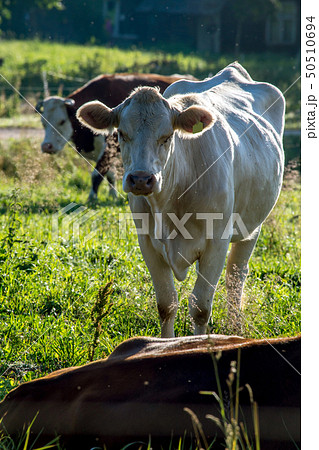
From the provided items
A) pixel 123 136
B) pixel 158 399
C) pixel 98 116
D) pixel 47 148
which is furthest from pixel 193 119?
pixel 47 148

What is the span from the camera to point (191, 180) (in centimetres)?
453

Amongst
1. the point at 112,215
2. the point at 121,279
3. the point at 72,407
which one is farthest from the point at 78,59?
the point at 72,407

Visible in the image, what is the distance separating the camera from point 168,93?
5.74m

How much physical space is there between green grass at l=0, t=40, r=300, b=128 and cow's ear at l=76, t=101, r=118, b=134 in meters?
11.7

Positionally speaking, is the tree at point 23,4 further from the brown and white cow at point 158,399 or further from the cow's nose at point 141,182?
the brown and white cow at point 158,399

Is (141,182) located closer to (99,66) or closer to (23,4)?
(99,66)

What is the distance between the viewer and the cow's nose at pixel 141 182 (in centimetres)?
382

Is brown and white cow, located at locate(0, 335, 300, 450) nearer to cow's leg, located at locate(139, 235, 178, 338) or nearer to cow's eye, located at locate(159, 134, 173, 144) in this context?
cow's eye, located at locate(159, 134, 173, 144)

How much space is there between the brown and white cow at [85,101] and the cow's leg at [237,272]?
5.10 meters

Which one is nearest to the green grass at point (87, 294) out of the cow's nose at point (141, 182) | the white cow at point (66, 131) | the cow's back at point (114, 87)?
the cow's nose at point (141, 182)

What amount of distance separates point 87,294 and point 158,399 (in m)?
2.71

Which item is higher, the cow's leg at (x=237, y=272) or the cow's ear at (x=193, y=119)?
the cow's ear at (x=193, y=119)
